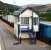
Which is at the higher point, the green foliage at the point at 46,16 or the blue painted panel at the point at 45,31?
the green foliage at the point at 46,16

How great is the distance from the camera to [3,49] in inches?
30.2

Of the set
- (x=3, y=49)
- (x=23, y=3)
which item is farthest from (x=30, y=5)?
(x=3, y=49)

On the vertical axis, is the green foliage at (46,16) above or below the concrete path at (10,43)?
above

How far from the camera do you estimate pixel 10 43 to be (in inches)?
31.2

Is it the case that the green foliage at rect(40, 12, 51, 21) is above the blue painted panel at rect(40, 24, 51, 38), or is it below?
above

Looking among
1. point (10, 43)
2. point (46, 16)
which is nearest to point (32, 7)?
point (46, 16)

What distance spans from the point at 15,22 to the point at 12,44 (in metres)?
0.13

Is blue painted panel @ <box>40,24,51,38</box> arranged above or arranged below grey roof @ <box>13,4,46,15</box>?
below

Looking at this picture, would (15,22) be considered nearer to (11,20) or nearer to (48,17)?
(11,20)

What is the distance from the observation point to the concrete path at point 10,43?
78 centimetres

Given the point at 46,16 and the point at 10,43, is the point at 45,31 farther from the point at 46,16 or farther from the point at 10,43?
the point at 10,43

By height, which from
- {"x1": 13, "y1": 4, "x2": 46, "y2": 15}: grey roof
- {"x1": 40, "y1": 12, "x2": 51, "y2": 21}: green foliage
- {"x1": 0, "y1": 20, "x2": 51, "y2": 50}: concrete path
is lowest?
{"x1": 0, "y1": 20, "x2": 51, "y2": 50}: concrete path

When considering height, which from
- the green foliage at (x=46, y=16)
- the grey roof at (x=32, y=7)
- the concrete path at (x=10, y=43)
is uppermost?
the grey roof at (x=32, y=7)

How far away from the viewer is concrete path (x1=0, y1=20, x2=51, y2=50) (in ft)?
2.56
